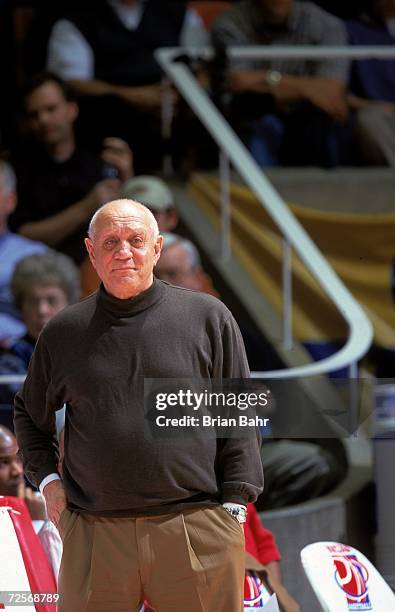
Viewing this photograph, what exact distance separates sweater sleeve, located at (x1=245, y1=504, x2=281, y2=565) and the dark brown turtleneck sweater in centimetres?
77

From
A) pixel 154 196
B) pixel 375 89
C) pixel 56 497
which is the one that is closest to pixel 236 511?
pixel 56 497

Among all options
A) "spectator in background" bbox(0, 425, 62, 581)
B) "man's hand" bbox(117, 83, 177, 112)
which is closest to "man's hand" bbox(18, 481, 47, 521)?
"spectator in background" bbox(0, 425, 62, 581)

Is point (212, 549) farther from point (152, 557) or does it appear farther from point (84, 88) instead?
point (84, 88)

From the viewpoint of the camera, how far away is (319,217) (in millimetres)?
6191

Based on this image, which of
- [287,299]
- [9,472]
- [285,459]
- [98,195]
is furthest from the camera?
[98,195]

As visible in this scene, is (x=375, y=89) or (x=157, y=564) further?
(x=375, y=89)

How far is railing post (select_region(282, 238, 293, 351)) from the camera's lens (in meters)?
5.48

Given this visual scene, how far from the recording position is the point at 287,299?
5453 mm

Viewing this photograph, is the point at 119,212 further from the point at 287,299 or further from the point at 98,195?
the point at 98,195

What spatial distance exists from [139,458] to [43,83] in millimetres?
3300

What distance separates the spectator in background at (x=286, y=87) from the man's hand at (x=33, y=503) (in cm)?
306

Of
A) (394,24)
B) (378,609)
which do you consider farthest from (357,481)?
(394,24)

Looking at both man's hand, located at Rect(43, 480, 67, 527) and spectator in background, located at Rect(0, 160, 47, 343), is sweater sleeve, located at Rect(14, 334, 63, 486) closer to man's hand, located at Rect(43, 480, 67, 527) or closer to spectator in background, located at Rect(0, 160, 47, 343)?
man's hand, located at Rect(43, 480, 67, 527)

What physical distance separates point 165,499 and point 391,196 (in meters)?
3.97
